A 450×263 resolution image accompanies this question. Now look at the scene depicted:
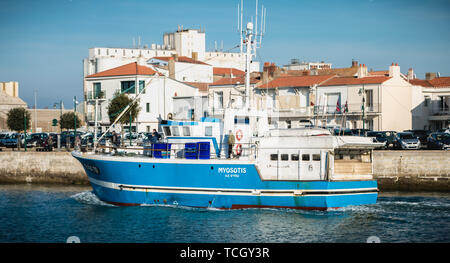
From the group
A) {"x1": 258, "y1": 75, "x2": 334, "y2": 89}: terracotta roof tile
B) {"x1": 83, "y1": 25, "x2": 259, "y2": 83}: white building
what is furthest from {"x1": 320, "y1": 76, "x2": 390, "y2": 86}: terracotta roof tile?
{"x1": 83, "y1": 25, "x2": 259, "y2": 83}: white building

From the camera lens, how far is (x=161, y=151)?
28.4m

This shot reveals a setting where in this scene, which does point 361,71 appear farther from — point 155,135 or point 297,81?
point 155,135

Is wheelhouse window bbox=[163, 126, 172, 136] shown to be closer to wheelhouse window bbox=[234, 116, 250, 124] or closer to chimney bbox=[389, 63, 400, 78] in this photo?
wheelhouse window bbox=[234, 116, 250, 124]

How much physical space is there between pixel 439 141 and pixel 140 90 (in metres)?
32.5

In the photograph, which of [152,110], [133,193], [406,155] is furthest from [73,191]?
[152,110]

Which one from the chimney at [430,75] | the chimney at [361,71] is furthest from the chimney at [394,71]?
the chimney at [430,75]

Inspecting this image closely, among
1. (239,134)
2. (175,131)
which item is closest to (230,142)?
(239,134)

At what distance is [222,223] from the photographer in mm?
24641

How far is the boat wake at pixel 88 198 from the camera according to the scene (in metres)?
30.1

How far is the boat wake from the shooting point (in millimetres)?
30109

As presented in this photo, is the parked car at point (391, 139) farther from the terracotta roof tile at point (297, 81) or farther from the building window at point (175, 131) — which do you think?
the building window at point (175, 131)
